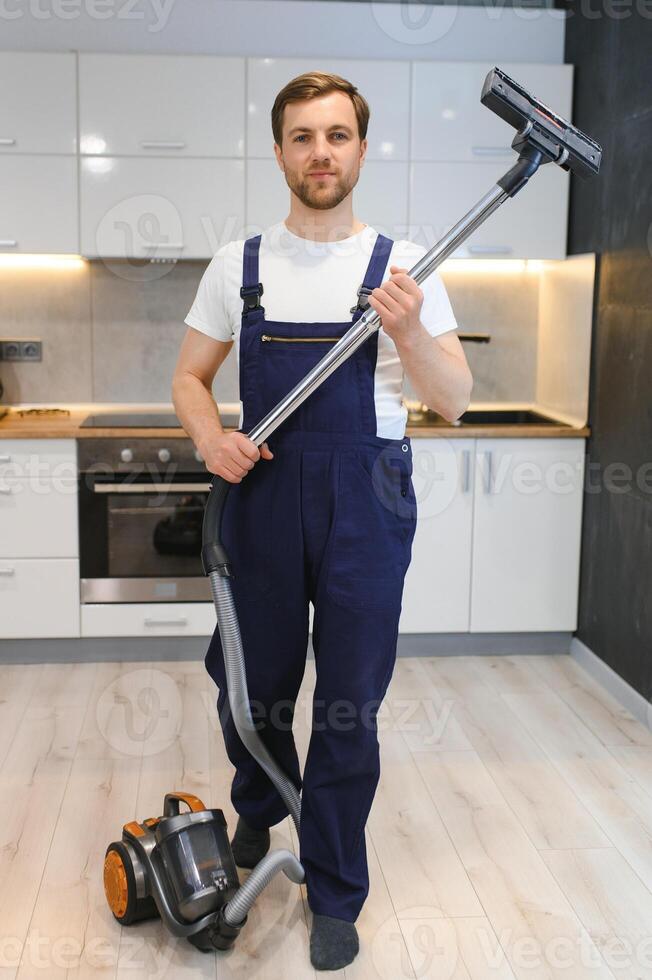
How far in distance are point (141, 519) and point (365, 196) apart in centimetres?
132

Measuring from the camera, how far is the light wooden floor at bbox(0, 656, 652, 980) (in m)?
2.12

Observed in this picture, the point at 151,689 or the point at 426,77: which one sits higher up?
the point at 426,77

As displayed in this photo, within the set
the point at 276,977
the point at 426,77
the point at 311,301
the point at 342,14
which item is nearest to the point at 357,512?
the point at 311,301

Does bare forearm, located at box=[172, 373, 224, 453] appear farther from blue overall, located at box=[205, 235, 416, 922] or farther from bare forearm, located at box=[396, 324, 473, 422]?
bare forearm, located at box=[396, 324, 473, 422]

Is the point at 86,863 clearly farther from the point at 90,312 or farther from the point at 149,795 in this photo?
the point at 90,312

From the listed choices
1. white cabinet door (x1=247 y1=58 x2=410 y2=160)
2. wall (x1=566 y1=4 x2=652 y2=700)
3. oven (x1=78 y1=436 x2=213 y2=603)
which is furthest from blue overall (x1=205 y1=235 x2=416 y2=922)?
white cabinet door (x1=247 y1=58 x2=410 y2=160)

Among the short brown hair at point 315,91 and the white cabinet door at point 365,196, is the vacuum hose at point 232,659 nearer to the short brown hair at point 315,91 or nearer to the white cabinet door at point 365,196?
the short brown hair at point 315,91

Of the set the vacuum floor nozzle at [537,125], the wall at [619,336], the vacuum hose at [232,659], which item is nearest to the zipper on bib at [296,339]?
the vacuum hose at [232,659]

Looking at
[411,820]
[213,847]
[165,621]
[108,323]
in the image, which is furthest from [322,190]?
[108,323]

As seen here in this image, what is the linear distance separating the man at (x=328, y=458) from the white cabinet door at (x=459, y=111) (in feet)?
5.92

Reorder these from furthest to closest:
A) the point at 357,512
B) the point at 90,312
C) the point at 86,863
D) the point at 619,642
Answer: the point at 90,312 → the point at 619,642 → the point at 86,863 → the point at 357,512

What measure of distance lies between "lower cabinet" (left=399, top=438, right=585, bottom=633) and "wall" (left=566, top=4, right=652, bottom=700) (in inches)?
3.0

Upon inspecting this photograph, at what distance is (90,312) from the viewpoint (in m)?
4.15

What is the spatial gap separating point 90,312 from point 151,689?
1456mm
